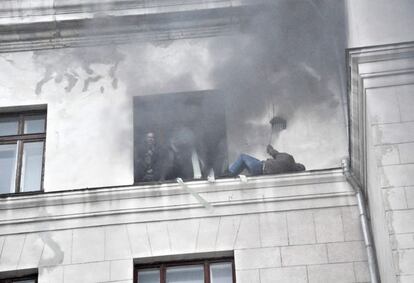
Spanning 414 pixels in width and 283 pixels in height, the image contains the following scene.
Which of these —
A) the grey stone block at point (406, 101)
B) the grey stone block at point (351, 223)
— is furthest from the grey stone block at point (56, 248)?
the grey stone block at point (406, 101)

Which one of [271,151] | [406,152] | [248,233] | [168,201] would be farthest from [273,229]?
[406,152]

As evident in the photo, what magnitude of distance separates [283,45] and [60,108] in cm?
391

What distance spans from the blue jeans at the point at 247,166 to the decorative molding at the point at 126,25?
102 inches

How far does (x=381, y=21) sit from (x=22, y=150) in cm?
631

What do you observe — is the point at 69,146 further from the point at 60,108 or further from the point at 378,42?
the point at 378,42

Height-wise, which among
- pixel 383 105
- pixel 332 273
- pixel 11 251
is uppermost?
pixel 383 105

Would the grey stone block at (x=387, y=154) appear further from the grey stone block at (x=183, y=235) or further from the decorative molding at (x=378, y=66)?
the grey stone block at (x=183, y=235)

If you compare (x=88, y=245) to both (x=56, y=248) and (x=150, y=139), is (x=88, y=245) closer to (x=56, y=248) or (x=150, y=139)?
(x=56, y=248)

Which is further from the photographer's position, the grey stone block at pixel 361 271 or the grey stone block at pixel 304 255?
the grey stone block at pixel 304 255

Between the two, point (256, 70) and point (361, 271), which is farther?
point (256, 70)

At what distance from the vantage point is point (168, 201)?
1617 cm

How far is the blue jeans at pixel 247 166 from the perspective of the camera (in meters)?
16.6

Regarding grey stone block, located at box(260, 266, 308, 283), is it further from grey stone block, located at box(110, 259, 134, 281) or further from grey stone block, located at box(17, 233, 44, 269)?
grey stone block, located at box(17, 233, 44, 269)

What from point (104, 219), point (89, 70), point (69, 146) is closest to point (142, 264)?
point (104, 219)
